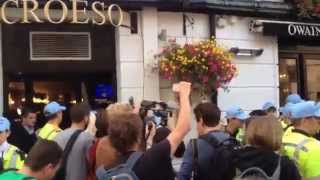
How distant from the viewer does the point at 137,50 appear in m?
11.4

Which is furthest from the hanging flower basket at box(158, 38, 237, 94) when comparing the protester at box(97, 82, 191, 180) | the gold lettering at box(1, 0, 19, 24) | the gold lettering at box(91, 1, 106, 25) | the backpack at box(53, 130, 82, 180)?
the protester at box(97, 82, 191, 180)

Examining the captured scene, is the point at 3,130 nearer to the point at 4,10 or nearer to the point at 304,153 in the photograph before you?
the point at 304,153

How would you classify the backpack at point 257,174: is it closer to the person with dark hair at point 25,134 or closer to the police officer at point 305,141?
the police officer at point 305,141

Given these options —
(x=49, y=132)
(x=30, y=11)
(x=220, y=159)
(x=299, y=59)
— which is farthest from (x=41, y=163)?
(x=299, y=59)

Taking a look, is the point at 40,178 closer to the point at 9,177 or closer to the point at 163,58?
the point at 9,177

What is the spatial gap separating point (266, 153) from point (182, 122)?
0.66 meters

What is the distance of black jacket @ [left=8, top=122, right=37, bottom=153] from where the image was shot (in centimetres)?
888

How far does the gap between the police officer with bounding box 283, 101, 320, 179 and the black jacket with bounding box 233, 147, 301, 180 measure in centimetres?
56

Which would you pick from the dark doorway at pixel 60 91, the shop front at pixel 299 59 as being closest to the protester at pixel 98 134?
the dark doorway at pixel 60 91

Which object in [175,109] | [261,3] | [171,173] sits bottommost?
[171,173]

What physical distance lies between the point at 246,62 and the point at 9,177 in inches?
363

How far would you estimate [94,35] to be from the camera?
11336mm

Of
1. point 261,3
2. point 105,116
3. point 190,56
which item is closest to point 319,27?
point 261,3

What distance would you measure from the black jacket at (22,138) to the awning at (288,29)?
534 centimetres
